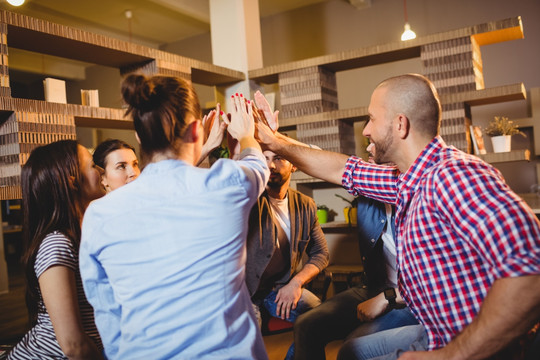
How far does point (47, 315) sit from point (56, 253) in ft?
0.87

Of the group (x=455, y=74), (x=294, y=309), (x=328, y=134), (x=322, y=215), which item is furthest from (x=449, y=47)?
(x=294, y=309)

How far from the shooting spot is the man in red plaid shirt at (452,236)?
1.04 meters

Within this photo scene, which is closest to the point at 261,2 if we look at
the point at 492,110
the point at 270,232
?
the point at 492,110

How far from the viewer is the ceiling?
5.80 metres

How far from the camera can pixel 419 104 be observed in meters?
1.46

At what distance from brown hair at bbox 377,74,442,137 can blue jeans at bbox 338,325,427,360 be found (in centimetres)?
72

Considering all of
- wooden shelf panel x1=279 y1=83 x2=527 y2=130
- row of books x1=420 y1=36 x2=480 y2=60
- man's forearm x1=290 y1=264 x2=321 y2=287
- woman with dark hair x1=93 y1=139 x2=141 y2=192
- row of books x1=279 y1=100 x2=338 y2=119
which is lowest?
man's forearm x1=290 y1=264 x2=321 y2=287

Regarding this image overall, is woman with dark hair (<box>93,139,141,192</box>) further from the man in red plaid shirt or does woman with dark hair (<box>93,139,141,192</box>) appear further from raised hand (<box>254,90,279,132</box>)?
the man in red plaid shirt

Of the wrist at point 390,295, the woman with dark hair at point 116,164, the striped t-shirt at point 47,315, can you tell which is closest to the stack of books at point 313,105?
the woman with dark hair at point 116,164

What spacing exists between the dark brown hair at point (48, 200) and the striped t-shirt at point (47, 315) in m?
0.04

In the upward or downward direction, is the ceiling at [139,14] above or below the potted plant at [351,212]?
above

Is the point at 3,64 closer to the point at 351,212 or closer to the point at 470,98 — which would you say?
the point at 351,212

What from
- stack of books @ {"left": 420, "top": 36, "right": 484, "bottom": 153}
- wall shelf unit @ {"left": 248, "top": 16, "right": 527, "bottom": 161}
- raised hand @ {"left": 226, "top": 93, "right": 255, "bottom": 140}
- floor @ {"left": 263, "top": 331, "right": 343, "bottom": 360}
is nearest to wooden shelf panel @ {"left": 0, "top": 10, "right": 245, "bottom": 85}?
wall shelf unit @ {"left": 248, "top": 16, "right": 527, "bottom": 161}

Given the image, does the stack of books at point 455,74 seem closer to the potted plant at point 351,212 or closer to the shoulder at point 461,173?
the potted plant at point 351,212
